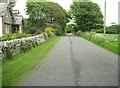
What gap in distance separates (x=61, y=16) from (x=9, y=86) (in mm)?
→ 74426

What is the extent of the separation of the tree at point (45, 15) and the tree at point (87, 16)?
15.0 feet

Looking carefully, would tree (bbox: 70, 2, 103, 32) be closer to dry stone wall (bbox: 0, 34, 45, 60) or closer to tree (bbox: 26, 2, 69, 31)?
tree (bbox: 26, 2, 69, 31)

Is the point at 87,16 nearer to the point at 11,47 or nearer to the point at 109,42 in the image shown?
the point at 109,42

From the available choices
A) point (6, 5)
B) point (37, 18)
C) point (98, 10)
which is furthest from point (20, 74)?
point (98, 10)

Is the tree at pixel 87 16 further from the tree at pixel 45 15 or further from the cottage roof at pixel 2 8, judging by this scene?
the cottage roof at pixel 2 8

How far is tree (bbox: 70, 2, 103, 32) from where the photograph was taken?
80562mm

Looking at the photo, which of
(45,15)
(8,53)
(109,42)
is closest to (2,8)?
(109,42)

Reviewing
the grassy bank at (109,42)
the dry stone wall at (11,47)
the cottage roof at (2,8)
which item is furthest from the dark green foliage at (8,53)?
the cottage roof at (2,8)

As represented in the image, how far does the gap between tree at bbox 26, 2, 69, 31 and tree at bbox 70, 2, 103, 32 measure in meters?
4.59

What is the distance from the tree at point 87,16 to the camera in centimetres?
8056

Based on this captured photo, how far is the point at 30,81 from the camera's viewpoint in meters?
8.81

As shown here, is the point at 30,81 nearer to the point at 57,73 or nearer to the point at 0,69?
the point at 57,73

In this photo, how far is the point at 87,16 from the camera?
81062 mm

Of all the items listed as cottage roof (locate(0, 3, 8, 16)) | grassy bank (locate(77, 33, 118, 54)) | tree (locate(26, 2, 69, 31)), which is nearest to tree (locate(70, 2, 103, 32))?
tree (locate(26, 2, 69, 31))
